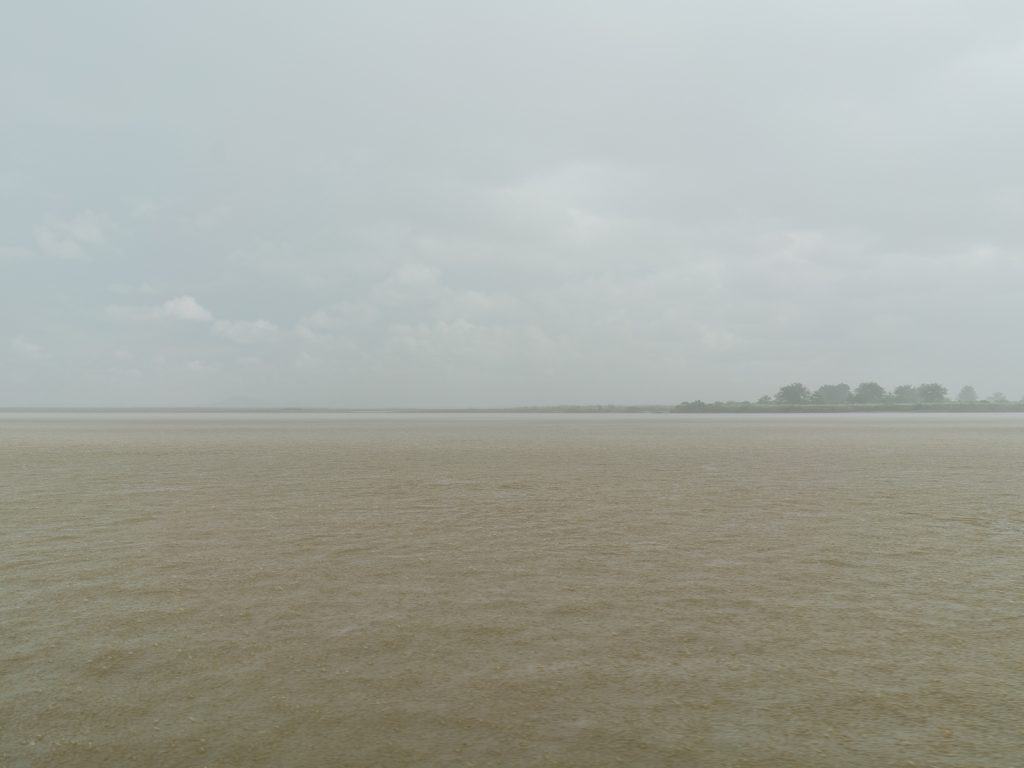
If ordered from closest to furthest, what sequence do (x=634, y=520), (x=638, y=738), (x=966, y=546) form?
(x=638, y=738)
(x=966, y=546)
(x=634, y=520)

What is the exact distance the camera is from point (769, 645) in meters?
6.54

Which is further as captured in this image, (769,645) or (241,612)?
(241,612)

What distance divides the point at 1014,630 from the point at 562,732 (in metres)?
5.32

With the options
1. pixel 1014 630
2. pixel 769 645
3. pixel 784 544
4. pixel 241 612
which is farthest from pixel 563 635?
pixel 784 544

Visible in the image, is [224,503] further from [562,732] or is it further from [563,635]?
[562,732]

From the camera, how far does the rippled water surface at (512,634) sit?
15.7ft

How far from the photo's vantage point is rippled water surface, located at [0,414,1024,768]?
4.78 meters

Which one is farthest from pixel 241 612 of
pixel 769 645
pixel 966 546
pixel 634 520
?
pixel 966 546

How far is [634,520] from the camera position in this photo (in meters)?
13.5

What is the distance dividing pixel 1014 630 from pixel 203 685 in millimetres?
7848

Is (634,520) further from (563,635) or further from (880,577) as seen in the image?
(563,635)

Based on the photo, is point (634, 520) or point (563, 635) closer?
point (563, 635)

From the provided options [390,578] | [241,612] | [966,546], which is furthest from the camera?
[966,546]

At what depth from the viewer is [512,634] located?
6.85 metres
